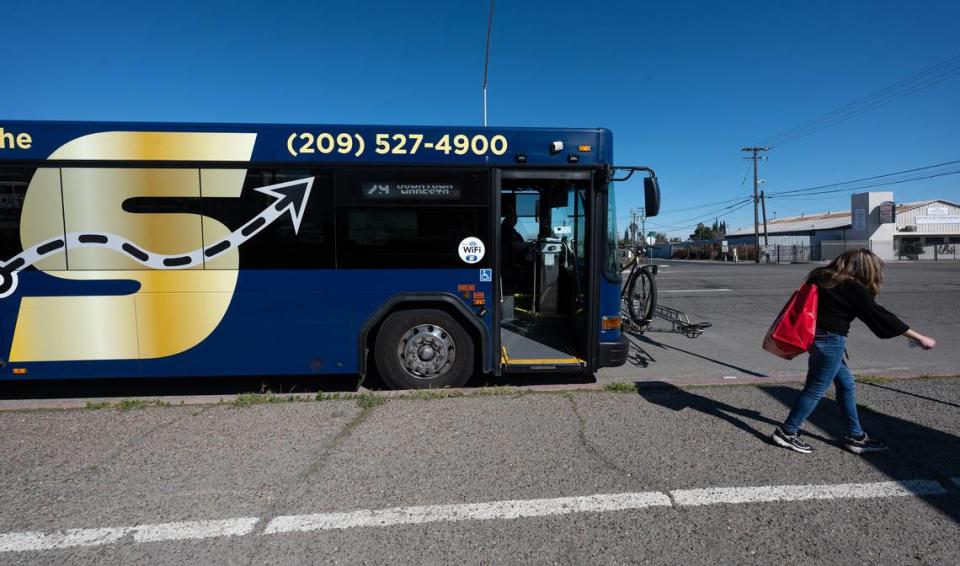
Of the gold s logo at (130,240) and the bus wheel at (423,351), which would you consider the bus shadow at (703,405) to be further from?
the gold s logo at (130,240)

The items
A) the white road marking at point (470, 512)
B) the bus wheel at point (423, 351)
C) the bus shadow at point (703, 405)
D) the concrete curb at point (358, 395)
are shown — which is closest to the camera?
the white road marking at point (470, 512)

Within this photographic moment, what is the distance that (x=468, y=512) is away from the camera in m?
2.91

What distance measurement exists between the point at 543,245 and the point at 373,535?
4.77 metres

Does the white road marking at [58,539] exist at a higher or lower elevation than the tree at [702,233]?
lower

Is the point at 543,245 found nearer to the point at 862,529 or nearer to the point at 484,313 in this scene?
the point at 484,313

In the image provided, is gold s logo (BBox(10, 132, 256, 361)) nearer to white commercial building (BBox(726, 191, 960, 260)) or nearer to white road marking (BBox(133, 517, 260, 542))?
white road marking (BBox(133, 517, 260, 542))

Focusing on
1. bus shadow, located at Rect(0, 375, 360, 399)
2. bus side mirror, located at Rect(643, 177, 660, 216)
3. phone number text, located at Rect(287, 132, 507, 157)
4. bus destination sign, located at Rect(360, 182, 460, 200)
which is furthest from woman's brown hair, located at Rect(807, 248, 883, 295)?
bus shadow, located at Rect(0, 375, 360, 399)

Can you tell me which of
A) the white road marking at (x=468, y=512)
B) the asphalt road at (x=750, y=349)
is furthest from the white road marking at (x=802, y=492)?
the asphalt road at (x=750, y=349)

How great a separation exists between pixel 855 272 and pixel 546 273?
12.7 feet

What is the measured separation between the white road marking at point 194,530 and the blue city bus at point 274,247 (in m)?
2.21

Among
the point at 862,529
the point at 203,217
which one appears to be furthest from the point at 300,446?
the point at 862,529

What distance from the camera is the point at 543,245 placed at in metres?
6.82

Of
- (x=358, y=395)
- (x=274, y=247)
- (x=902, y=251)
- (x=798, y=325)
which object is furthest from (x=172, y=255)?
(x=902, y=251)

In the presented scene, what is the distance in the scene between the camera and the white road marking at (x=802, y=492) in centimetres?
300
